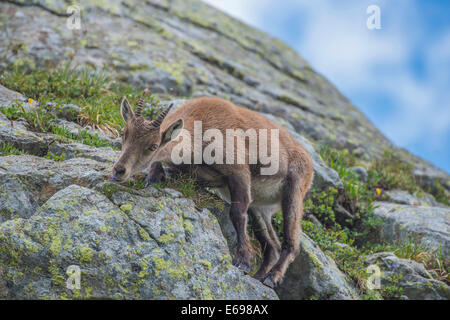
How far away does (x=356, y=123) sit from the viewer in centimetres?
1631

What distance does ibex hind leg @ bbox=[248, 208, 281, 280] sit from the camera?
657 cm

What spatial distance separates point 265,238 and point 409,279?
8.53ft

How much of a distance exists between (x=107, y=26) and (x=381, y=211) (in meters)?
9.94

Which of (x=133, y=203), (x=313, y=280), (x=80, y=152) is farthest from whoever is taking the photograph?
(x=80, y=152)

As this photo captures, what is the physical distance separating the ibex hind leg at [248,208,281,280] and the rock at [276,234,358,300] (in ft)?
1.18

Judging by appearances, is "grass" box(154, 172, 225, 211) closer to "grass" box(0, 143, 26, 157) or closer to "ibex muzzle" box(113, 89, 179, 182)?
"ibex muzzle" box(113, 89, 179, 182)

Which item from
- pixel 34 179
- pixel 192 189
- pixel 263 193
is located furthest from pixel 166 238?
pixel 263 193

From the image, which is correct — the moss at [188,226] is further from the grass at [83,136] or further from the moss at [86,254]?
the grass at [83,136]

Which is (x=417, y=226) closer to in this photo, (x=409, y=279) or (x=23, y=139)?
(x=409, y=279)

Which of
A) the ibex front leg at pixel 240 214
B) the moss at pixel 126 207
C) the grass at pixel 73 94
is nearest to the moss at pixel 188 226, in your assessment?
the moss at pixel 126 207

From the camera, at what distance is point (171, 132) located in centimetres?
575

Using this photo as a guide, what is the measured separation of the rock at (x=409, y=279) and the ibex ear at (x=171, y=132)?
4.32m

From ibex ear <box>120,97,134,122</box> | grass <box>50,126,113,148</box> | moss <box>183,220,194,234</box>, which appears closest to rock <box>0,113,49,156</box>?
grass <box>50,126,113,148</box>

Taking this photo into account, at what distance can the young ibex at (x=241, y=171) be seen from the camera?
554 centimetres
